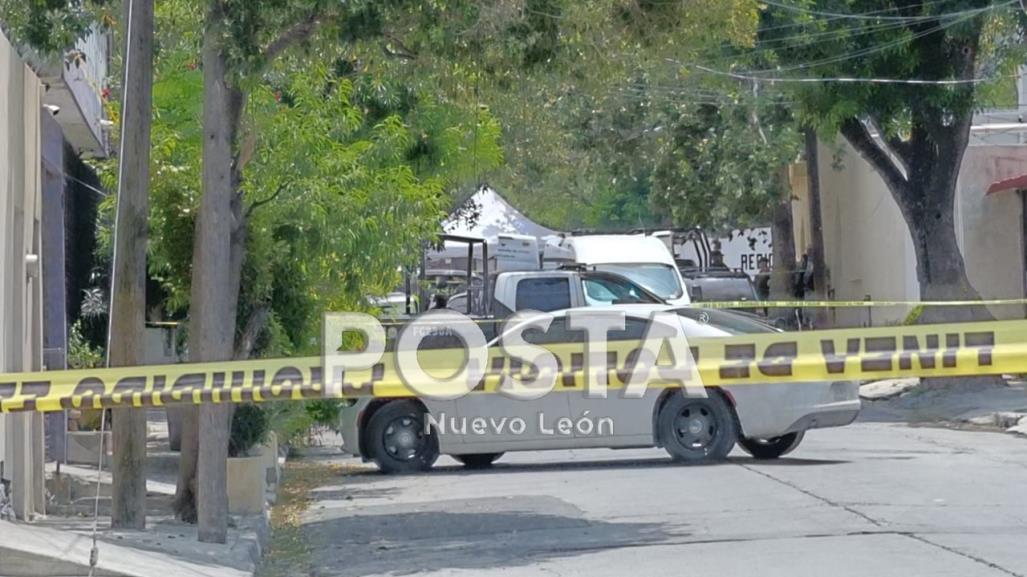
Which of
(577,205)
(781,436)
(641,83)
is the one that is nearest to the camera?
(781,436)

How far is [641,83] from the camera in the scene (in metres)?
32.7

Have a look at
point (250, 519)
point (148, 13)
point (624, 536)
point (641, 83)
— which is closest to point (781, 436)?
point (624, 536)

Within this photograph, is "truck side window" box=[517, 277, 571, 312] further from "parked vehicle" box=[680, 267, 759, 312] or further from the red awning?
"parked vehicle" box=[680, 267, 759, 312]

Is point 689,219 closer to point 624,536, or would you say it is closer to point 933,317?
point 933,317

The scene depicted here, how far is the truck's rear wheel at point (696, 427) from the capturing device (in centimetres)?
1462

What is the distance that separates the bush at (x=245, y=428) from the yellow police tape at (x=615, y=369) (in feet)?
11.7

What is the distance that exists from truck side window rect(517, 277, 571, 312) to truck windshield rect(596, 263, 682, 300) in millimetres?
4340

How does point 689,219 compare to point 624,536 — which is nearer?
point 624,536

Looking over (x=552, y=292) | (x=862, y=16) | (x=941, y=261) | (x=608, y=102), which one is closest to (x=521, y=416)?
(x=552, y=292)

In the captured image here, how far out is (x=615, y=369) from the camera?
339 inches

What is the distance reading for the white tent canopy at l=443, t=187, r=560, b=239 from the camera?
37.0 m

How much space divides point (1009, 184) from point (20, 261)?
768 inches

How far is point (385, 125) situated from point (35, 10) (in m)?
4.82

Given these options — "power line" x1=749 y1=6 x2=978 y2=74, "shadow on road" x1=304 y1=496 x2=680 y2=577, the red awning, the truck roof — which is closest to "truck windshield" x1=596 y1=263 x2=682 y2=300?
the truck roof
